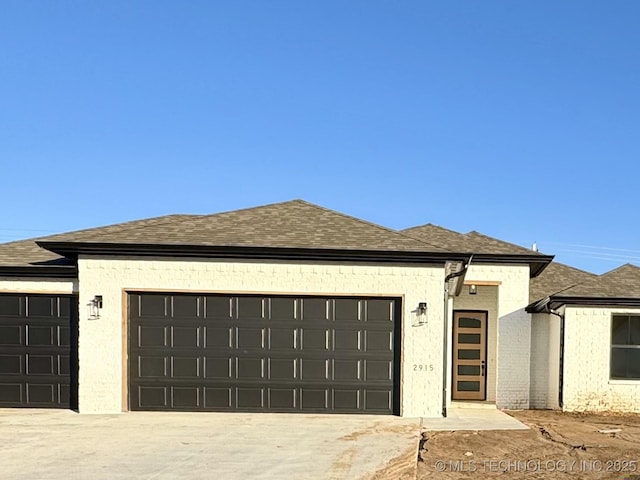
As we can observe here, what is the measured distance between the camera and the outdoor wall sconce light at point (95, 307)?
1219 cm

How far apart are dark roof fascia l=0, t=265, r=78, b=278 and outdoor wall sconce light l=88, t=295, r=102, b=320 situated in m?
0.92

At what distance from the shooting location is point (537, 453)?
8.62 metres

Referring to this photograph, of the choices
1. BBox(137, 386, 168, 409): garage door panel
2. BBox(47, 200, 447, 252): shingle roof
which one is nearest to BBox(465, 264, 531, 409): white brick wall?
BBox(47, 200, 447, 252): shingle roof

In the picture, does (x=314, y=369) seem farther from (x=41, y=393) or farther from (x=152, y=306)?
(x=41, y=393)

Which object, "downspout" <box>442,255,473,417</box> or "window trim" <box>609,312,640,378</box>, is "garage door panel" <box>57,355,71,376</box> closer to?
"downspout" <box>442,255,473,417</box>

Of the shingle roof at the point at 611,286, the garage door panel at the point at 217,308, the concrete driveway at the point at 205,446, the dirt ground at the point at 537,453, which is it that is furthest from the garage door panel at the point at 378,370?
the shingle roof at the point at 611,286

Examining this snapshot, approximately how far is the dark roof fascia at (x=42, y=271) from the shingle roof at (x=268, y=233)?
68 centimetres

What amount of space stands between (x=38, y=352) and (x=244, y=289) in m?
5.03

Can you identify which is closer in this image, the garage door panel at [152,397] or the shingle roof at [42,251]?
the garage door panel at [152,397]

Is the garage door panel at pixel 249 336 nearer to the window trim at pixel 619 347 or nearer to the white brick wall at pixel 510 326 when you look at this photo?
the white brick wall at pixel 510 326

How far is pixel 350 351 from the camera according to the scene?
1231cm

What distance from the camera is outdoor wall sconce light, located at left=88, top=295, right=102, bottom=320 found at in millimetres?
12188

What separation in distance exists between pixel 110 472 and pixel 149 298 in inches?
209

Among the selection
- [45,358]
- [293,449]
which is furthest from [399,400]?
→ [45,358]
